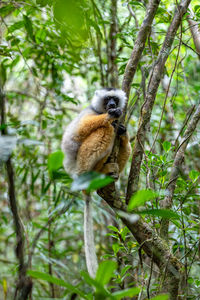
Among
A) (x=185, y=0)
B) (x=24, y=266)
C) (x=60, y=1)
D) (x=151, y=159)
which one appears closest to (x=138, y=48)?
(x=185, y=0)

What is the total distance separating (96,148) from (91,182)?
244cm

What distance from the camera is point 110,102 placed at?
14.3ft

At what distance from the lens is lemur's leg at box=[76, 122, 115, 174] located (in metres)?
3.61

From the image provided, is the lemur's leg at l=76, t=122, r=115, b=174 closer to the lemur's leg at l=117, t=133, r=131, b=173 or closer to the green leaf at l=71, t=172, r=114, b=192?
the lemur's leg at l=117, t=133, r=131, b=173

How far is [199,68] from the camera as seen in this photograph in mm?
6852

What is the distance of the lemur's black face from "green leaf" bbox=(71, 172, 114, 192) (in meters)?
3.15

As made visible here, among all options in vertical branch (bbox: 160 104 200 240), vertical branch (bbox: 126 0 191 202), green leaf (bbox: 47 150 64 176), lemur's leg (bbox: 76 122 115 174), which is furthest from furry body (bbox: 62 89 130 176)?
green leaf (bbox: 47 150 64 176)

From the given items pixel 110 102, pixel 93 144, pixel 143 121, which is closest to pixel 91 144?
pixel 93 144

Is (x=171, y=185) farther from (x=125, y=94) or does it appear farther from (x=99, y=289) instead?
(x=99, y=289)

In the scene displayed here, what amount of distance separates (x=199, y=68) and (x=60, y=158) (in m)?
6.30

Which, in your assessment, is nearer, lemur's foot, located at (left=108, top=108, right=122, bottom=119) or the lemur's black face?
lemur's foot, located at (left=108, top=108, right=122, bottom=119)

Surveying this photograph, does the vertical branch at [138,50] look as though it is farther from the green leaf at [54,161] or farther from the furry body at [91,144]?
the green leaf at [54,161]

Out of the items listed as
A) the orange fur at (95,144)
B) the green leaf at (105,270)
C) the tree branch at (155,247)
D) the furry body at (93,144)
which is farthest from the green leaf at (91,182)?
the orange fur at (95,144)

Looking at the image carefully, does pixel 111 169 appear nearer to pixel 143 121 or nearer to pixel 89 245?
pixel 143 121
